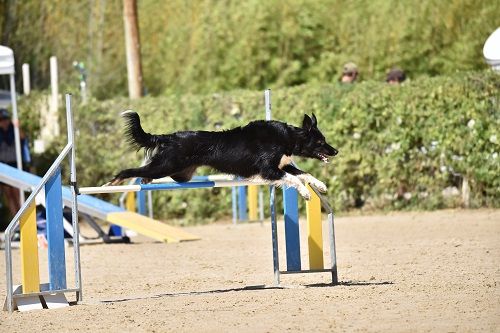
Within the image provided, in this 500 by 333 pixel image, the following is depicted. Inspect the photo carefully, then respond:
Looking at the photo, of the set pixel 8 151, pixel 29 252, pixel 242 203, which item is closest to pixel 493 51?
pixel 242 203

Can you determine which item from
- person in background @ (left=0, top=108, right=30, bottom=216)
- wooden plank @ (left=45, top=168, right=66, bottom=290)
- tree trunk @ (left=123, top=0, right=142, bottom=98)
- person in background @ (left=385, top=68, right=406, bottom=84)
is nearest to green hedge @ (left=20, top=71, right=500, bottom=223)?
person in background @ (left=385, top=68, right=406, bottom=84)

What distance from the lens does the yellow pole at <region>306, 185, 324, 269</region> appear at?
29.8 feet

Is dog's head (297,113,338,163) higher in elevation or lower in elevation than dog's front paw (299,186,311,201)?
higher

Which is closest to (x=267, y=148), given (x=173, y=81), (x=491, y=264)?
(x=491, y=264)

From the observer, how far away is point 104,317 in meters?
7.71

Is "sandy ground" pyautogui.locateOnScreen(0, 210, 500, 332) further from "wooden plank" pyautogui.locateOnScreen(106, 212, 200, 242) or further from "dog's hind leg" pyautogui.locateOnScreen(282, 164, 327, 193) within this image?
"dog's hind leg" pyautogui.locateOnScreen(282, 164, 327, 193)

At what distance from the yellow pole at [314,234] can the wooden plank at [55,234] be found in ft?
6.76

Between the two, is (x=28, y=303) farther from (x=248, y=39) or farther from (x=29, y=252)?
(x=248, y=39)

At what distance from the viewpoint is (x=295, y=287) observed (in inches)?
349

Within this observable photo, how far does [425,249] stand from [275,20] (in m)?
12.3

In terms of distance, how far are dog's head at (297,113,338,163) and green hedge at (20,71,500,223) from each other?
663 centimetres

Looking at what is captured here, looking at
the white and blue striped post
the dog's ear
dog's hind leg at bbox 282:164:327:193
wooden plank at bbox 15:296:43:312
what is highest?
the dog's ear

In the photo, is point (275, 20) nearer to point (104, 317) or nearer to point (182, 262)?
point (182, 262)

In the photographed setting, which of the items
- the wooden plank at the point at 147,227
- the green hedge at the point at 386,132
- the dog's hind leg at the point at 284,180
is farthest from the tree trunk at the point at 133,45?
the dog's hind leg at the point at 284,180
